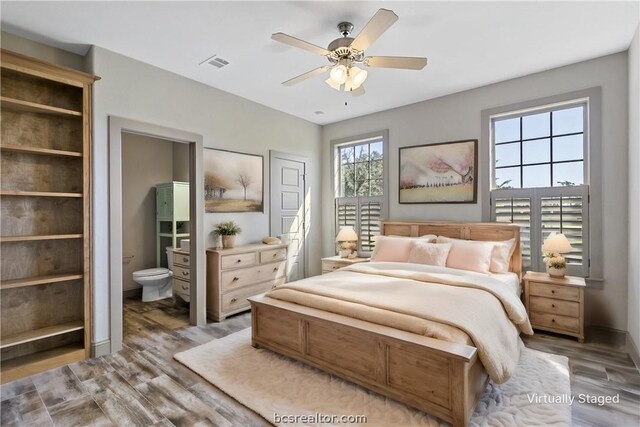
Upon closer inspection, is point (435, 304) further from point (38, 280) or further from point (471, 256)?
point (38, 280)

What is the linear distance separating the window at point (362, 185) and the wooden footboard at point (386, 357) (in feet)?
8.50

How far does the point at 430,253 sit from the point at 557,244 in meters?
1.25

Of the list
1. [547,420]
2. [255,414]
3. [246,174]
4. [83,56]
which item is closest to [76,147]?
[83,56]

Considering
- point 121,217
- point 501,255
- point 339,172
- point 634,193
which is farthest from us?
point 339,172

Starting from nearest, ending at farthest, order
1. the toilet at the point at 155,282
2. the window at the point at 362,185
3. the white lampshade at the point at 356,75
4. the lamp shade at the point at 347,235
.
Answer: the white lampshade at the point at 356,75 < the toilet at the point at 155,282 < the lamp shade at the point at 347,235 < the window at the point at 362,185

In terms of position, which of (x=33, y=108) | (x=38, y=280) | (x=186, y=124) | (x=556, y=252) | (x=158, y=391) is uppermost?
(x=186, y=124)

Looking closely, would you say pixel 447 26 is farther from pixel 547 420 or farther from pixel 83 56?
pixel 83 56

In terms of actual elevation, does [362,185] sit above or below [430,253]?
above

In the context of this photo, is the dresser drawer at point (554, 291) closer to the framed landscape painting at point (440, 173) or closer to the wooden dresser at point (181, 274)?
the framed landscape painting at point (440, 173)

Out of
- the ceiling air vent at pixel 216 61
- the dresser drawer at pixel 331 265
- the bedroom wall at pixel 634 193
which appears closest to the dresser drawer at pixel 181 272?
the dresser drawer at pixel 331 265

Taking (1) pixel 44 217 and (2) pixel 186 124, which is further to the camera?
(2) pixel 186 124

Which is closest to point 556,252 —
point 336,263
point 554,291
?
point 554,291

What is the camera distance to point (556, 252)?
3.33 metres

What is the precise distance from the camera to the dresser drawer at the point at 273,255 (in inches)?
167
